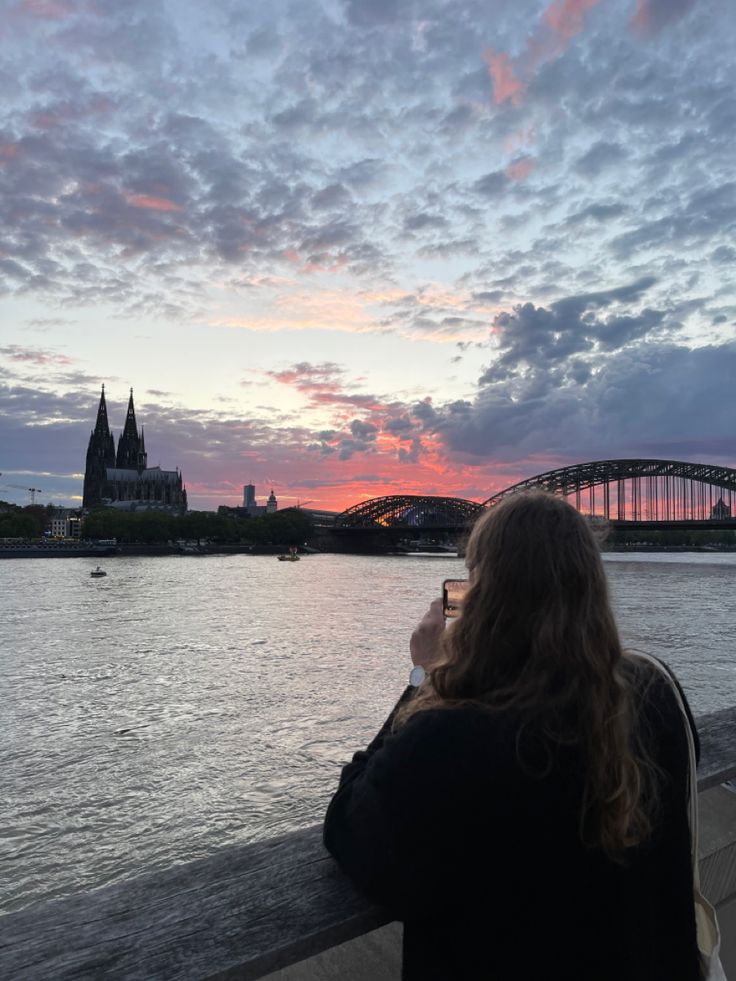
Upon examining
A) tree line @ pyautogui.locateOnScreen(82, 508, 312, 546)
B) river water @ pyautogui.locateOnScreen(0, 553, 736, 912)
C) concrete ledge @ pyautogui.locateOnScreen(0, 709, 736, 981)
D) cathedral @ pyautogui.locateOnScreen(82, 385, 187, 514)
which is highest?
cathedral @ pyautogui.locateOnScreen(82, 385, 187, 514)

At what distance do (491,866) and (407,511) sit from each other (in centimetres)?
10868

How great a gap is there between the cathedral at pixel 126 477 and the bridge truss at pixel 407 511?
30.8 meters

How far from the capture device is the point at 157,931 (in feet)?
4.01

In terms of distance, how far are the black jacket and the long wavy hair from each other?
0.11 ft

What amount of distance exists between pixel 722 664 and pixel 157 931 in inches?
667

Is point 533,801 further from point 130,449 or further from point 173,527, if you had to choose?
point 130,449

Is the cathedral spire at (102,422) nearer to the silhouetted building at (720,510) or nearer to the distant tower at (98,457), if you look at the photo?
the distant tower at (98,457)

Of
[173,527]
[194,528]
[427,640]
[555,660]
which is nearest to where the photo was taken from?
[555,660]

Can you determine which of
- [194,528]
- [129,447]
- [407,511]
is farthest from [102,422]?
[407,511]

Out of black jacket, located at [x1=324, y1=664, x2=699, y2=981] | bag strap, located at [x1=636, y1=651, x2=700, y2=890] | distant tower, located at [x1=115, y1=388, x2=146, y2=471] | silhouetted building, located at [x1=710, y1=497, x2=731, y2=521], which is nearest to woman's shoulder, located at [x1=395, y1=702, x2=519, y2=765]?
black jacket, located at [x1=324, y1=664, x2=699, y2=981]

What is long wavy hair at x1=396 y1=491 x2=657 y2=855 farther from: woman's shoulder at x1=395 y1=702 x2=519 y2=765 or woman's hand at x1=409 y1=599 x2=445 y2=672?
woman's hand at x1=409 y1=599 x2=445 y2=672

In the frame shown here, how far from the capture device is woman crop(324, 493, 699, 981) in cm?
109

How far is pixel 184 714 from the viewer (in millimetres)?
11844

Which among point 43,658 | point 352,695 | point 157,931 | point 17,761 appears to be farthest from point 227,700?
point 157,931
